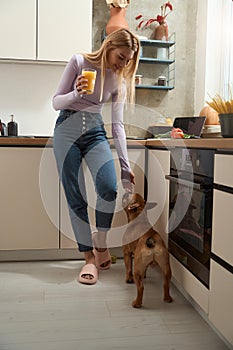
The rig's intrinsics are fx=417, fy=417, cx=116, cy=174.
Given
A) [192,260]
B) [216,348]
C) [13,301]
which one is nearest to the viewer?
[216,348]

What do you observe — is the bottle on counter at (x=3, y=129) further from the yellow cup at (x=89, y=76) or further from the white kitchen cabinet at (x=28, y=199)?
the yellow cup at (x=89, y=76)

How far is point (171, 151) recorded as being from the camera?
2148 mm

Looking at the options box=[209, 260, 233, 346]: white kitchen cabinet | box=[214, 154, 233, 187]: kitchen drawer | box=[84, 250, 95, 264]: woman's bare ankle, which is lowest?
box=[84, 250, 95, 264]: woman's bare ankle

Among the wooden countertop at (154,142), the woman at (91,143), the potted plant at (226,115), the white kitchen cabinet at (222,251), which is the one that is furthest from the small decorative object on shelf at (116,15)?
the white kitchen cabinet at (222,251)

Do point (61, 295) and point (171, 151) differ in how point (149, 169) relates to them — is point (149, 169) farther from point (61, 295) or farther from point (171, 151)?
point (61, 295)

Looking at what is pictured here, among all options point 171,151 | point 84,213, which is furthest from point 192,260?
point 84,213

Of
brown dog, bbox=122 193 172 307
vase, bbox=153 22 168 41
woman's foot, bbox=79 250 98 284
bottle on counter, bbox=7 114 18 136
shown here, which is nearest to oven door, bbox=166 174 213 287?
brown dog, bbox=122 193 172 307

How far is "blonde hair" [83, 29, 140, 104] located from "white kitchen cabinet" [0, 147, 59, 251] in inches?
24.0

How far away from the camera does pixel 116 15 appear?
298 cm

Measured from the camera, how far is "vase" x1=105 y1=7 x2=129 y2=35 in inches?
117

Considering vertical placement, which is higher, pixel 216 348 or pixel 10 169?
pixel 10 169

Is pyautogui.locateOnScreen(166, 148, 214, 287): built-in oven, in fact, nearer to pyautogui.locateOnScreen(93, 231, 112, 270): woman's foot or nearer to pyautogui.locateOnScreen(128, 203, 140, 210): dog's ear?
pyautogui.locateOnScreen(128, 203, 140, 210): dog's ear

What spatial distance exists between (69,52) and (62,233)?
1243 mm

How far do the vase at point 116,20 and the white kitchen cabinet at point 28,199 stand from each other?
1.09m
